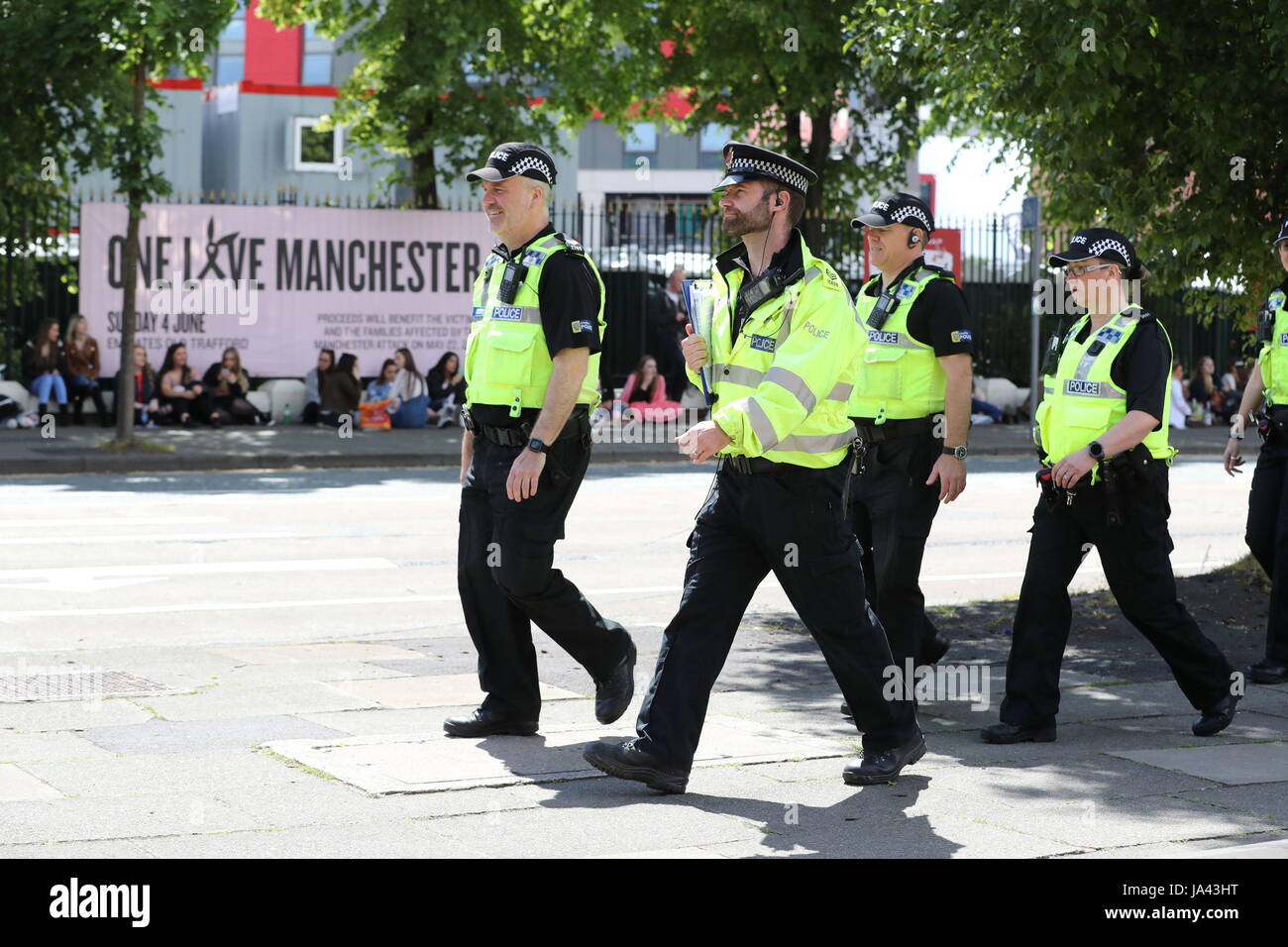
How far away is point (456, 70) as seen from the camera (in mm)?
23828

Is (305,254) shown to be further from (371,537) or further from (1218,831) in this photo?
(1218,831)

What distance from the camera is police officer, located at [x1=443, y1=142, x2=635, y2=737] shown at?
631 cm

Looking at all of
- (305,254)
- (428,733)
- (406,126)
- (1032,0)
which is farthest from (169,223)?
(428,733)

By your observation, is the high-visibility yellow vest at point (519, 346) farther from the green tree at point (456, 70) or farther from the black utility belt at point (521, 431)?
the green tree at point (456, 70)

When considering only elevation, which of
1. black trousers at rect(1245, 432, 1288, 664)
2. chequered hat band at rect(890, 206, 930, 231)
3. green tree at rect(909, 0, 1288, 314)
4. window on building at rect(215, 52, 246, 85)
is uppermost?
window on building at rect(215, 52, 246, 85)

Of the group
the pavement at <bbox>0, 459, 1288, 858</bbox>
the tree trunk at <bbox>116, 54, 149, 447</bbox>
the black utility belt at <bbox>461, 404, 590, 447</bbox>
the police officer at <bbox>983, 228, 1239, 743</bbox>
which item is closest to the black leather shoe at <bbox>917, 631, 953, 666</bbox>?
the pavement at <bbox>0, 459, 1288, 858</bbox>

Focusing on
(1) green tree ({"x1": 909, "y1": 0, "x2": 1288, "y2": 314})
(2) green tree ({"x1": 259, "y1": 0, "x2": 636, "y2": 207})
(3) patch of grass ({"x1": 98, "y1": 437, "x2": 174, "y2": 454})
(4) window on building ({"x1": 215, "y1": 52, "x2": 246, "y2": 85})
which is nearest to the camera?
(1) green tree ({"x1": 909, "y1": 0, "x2": 1288, "y2": 314})

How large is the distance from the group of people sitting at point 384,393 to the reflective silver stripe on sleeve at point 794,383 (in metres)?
18.1

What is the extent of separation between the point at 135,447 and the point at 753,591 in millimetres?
14870

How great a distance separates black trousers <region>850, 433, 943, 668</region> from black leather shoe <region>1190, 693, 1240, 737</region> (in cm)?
108

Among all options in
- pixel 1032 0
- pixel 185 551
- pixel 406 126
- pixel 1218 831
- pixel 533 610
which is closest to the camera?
pixel 1218 831

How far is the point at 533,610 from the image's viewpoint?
643 cm

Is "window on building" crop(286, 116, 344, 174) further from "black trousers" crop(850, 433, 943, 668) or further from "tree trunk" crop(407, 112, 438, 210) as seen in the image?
"black trousers" crop(850, 433, 943, 668)

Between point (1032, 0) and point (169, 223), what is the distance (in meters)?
16.4
